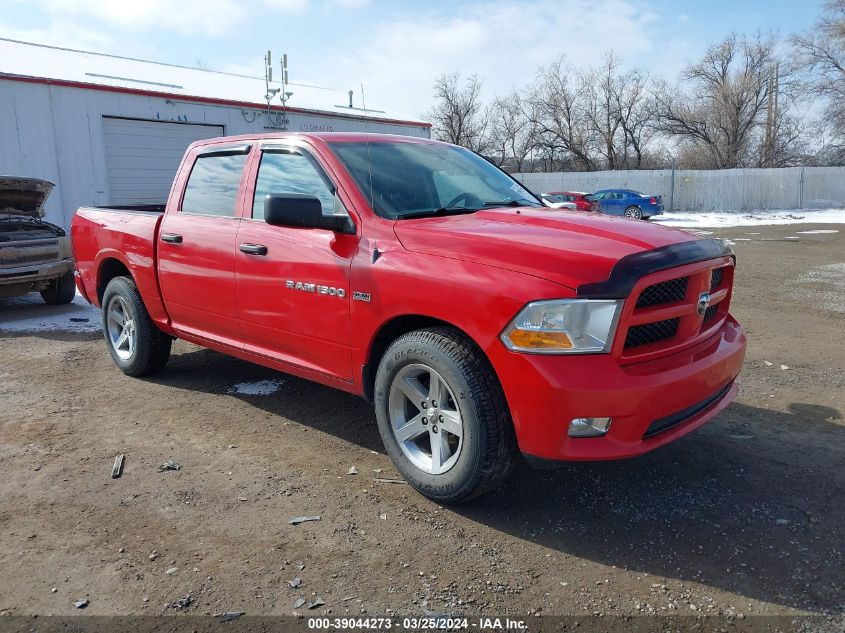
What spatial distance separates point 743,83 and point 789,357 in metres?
46.6

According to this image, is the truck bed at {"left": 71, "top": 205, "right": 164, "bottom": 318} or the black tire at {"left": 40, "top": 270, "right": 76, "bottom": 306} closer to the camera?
the truck bed at {"left": 71, "top": 205, "right": 164, "bottom": 318}

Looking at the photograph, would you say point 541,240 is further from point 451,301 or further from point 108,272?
point 108,272

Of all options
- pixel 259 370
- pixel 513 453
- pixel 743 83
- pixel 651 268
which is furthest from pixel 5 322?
pixel 743 83

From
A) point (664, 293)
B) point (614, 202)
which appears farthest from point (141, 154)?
point (614, 202)

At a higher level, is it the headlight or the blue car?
the blue car

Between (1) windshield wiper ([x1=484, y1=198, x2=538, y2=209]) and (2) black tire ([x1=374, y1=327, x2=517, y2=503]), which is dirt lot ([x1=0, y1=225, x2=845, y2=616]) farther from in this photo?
(1) windshield wiper ([x1=484, y1=198, x2=538, y2=209])

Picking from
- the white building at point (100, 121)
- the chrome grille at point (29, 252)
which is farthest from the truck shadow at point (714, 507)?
the white building at point (100, 121)

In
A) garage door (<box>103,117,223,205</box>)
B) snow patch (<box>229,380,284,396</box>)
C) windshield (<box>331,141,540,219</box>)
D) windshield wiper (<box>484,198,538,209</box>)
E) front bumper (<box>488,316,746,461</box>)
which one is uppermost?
garage door (<box>103,117,223,205</box>)

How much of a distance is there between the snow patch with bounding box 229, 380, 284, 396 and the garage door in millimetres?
12126

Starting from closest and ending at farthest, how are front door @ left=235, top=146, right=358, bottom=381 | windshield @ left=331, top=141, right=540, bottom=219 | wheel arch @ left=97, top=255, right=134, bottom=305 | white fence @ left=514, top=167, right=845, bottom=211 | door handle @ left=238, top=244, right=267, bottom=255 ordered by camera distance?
front door @ left=235, top=146, right=358, bottom=381 < windshield @ left=331, top=141, right=540, bottom=219 < door handle @ left=238, top=244, right=267, bottom=255 < wheel arch @ left=97, top=255, right=134, bottom=305 < white fence @ left=514, top=167, right=845, bottom=211

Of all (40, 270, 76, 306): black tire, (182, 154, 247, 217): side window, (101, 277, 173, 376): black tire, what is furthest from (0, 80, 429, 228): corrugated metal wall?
(182, 154, 247, 217): side window

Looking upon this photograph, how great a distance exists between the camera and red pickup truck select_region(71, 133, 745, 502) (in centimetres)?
281

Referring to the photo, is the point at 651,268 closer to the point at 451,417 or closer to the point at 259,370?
the point at 451,417

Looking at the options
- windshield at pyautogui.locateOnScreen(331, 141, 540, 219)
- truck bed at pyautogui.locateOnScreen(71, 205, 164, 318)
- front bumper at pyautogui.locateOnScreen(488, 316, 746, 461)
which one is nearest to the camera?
front bumper at pyautogui.locateOnScreen(488, 316, 746, 461)
